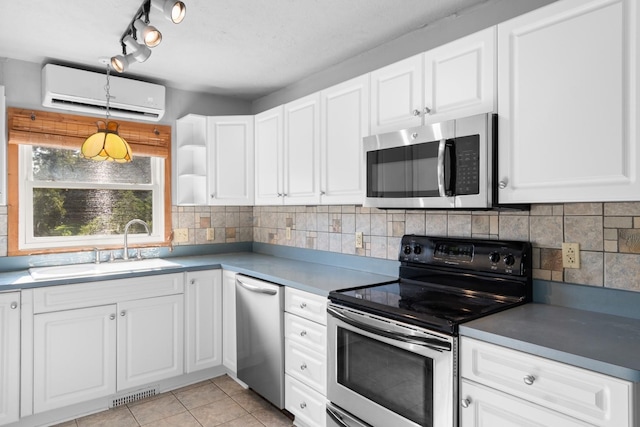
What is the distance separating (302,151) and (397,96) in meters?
0.86

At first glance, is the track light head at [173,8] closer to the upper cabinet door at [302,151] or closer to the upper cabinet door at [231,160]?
the upper cabinet door at [302,151]

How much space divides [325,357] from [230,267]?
113cm

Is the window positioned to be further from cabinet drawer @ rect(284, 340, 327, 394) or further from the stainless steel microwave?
the stainless steel microwave

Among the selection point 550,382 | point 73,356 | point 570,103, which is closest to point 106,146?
point 73,356

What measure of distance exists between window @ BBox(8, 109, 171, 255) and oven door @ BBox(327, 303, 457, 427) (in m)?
2.08

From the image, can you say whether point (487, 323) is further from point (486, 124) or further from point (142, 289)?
point (142, 289)

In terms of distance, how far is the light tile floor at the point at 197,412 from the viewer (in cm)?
243

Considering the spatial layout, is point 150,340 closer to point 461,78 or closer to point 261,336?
point 261,336

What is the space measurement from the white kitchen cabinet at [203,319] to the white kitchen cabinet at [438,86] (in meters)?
1.70

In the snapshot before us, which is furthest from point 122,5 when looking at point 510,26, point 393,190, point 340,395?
point 340,395

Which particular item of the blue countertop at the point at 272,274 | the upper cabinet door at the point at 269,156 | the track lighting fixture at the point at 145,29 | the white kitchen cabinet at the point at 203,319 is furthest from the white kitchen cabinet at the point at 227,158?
the track lighting fixture at the point at 145,29

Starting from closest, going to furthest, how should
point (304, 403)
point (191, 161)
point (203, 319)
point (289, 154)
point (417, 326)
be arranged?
point (417, 326)
point (304, 403)
point (289, 154)
point (203, 319)
point (191, 161)

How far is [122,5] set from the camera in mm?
2006

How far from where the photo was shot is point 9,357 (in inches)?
89.0
